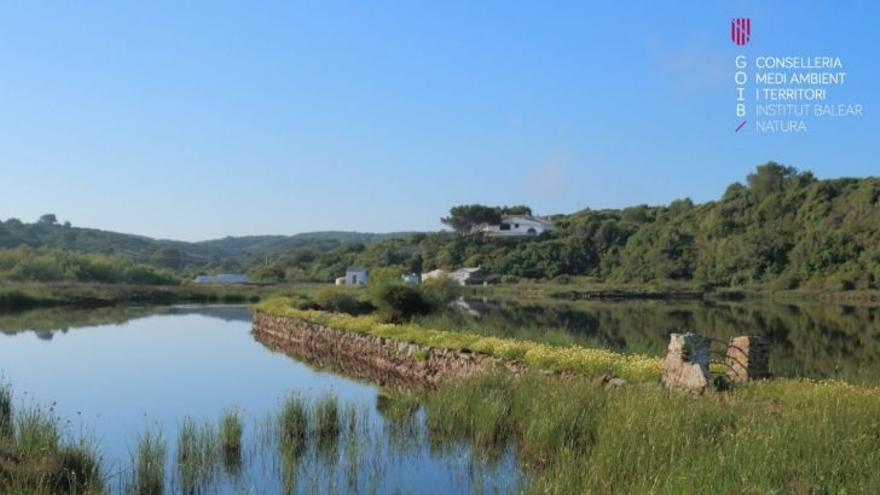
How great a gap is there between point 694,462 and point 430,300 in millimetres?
19090

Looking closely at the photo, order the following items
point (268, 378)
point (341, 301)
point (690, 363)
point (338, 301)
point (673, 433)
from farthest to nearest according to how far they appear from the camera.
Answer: point (341, 301)
point (338, 301)
point (268, 378)
point (690, 363)
point (673, 433)

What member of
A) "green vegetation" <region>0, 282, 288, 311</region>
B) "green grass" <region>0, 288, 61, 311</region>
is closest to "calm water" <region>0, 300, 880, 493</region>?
"green grass" <region>0, 288, 61, 311</region>

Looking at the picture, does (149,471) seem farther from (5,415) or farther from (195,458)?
(5,415)

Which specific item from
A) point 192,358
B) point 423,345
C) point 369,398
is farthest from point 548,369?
point 192,358

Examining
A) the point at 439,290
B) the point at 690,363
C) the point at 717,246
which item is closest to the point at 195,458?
the point at 690,363

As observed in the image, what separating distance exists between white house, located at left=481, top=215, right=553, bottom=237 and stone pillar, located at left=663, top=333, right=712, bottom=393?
284 feet

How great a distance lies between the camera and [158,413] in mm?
12289

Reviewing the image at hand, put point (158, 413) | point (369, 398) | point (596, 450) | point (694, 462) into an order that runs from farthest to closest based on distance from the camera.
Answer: point (369, 398)
point (158, 413)
point (596, 450)
point (694, 462)

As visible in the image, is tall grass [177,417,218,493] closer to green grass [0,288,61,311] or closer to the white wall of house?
green grass [0,288,61,311]

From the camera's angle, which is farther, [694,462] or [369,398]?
[369,398]

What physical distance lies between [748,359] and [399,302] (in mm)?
14628

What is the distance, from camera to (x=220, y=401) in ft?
44.2

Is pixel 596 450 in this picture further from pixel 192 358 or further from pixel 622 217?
pixel 622 217

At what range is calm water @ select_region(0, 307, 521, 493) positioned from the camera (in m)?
8.00
